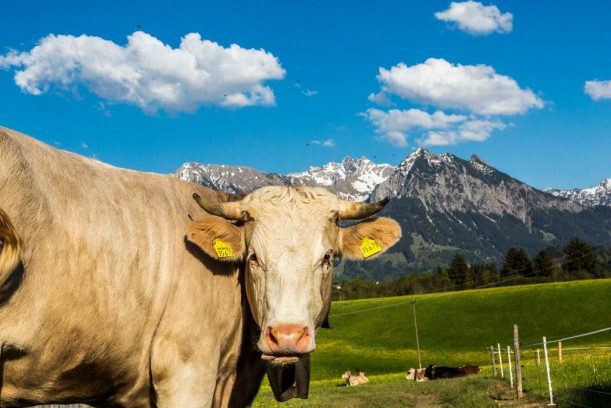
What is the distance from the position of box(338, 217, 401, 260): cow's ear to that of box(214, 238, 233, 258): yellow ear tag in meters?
1.20

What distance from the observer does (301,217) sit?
541 centimetres

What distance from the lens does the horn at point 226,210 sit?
548cm

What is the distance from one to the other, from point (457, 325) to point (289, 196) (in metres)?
85.6

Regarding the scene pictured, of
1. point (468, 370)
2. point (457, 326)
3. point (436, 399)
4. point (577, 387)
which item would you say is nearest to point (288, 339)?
point (577, 387)

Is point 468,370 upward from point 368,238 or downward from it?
downward

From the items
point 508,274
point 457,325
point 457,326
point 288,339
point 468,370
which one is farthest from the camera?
point 508,274

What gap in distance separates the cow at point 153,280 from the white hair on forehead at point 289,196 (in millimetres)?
17

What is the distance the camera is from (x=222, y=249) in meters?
5.42

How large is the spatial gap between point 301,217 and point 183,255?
43.0 inches

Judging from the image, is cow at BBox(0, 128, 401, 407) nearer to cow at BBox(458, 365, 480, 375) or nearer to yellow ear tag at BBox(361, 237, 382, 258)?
yellow ear tag at BBox(361, 237, 382, 258)

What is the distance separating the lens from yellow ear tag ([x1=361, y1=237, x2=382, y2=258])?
6.14 metres

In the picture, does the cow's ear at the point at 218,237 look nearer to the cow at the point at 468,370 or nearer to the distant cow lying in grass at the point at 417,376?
the distant cow lying in grass at the point at 417,376

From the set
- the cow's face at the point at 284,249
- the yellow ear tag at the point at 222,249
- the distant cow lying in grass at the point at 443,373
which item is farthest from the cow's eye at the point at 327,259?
the distant cow lying in grass at the point at 443,373

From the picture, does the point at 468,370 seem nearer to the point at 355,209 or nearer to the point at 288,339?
the point at 355,209
